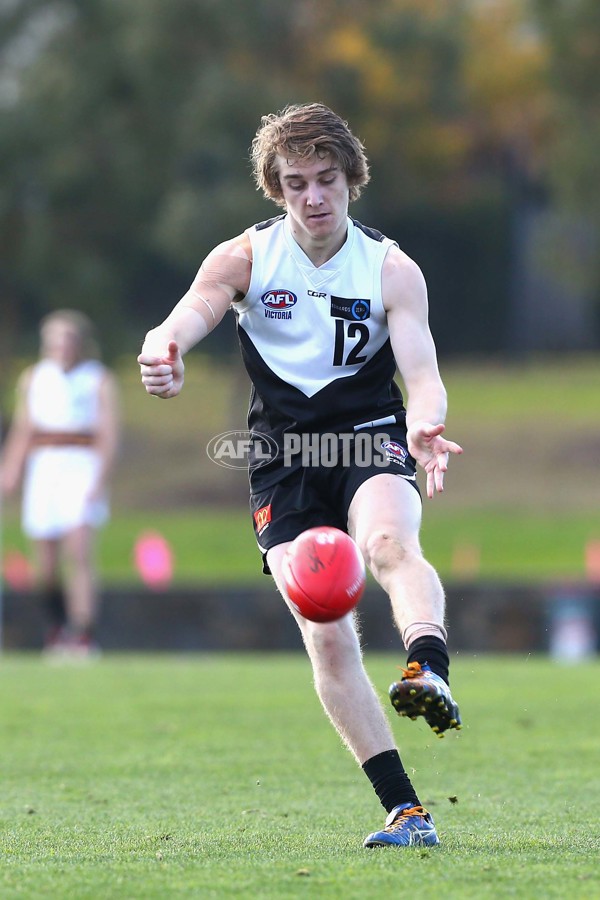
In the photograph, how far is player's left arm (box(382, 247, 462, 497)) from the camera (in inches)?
197

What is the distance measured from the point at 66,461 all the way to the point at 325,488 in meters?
7.97

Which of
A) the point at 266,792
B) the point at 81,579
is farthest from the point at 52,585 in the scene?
the point at 266,792

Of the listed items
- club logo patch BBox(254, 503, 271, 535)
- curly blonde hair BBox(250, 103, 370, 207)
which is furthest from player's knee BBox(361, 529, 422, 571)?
curly blonde hair BBox(250, 103, 370, 207)

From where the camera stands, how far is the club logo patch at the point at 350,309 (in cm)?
540

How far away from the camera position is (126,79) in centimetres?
3136

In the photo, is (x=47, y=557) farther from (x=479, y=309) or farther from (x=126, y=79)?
(x=479, y=309)

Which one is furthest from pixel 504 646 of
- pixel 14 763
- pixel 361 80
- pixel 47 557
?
pixel 361 80

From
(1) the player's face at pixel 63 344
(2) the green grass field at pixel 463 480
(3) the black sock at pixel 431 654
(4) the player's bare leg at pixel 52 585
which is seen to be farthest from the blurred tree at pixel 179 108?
(3) the black sock at pixel 431 654

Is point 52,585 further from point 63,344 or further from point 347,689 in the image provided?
point 347,689

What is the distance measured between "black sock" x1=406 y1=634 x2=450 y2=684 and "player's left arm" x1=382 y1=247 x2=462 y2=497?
0.47 metres

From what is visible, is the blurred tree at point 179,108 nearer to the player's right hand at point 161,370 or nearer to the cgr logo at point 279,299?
the cgr logo at point 279,299

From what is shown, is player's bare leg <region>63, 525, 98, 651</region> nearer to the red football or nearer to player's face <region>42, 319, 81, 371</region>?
player's face <region>42, 319, 81, 371</region>

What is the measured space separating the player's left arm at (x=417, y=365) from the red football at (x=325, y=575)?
1.08ft

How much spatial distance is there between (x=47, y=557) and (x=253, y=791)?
23.5ft
